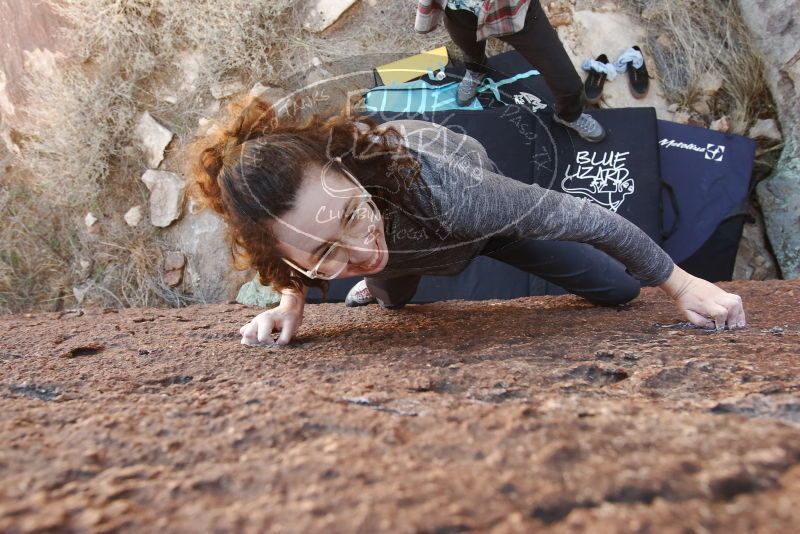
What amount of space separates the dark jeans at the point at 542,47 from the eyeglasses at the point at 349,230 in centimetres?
136

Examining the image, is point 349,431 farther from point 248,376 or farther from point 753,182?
point 753,182

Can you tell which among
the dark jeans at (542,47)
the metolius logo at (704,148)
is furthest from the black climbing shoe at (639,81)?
the dark jeans at (542,47)

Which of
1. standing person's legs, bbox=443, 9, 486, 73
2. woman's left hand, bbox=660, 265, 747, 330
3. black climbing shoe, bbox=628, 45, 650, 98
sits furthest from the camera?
black climbing shoe, bbox=628, 45, 650, 98

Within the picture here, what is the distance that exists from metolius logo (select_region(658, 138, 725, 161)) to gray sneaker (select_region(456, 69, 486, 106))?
0.93 m

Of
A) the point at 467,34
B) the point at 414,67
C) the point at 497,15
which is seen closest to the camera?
the point at 497,15

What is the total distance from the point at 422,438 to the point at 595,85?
275 centimetres

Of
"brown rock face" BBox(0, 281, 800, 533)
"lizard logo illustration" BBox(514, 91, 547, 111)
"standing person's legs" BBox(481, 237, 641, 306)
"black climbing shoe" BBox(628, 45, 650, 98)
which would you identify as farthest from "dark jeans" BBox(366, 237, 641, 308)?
"black climbing shoe" BBox(628, 45, 650, 98)

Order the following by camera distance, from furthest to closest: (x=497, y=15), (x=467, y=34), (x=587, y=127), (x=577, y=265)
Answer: (x=587, y=127) → (x=467, y=34) → (x=497, y=15) → (x=577, y=265)

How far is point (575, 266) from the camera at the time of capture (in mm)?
1778

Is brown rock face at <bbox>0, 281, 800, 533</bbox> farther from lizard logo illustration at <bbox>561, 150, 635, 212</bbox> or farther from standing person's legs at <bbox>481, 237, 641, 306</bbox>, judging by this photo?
lizard logo illustration at <bbox>561, 150, 635, 212</bbox>

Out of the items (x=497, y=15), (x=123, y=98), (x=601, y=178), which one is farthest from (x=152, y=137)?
(x=601, y=178)

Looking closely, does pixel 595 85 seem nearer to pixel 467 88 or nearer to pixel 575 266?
pixel 467 88

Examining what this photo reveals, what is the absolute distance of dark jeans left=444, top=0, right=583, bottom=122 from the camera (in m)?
2.26

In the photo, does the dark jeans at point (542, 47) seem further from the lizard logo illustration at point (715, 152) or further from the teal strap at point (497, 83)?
the lizard logo illustration at point (715, 152)
